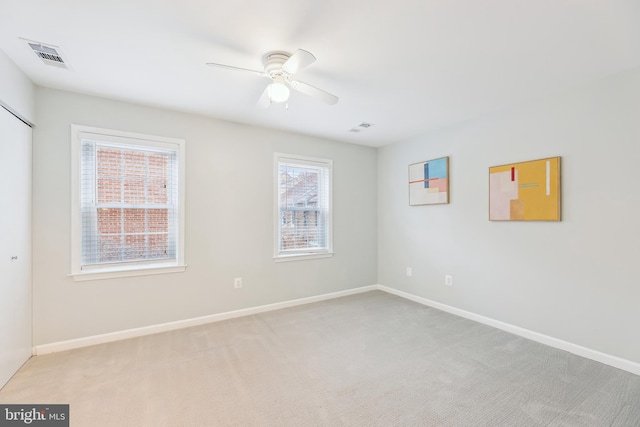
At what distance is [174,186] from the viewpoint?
3174 millimetres

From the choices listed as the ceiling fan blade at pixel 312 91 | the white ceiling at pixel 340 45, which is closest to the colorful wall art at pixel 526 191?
the white ceiling at pixel 340 45

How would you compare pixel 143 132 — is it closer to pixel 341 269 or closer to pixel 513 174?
pixel 341 269

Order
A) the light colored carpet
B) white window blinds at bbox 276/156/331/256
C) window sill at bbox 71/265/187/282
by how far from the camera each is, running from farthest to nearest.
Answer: white window blinds at bbox 276/156/331/256
window sill at bbox 71/265/187/282
the light colored carpet

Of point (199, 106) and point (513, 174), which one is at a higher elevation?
point (199, 106)

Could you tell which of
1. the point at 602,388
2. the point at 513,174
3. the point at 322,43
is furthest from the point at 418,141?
the point at 602,388

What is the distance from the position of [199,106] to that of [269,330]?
2528 mm

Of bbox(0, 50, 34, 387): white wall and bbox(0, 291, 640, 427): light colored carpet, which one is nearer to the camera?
bbox(0, 291, 640, 427): light colored carpet

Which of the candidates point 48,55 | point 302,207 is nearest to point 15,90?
point 48,55

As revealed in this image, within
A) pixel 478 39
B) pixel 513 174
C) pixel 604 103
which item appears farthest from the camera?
pixel 513 174

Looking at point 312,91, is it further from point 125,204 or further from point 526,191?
point 526,191

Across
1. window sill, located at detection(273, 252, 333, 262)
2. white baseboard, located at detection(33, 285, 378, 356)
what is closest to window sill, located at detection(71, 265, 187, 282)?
white baseboard, located at detection(33, 285, 378, 356)

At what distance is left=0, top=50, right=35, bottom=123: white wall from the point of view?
1999 millimetres

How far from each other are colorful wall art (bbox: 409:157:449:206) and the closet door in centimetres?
422

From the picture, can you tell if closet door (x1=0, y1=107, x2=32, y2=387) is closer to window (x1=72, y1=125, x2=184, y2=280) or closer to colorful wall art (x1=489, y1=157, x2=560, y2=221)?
window (x1=72, y1=125, x2=184, y2=280)
